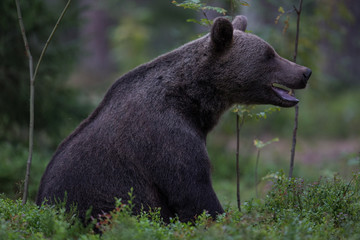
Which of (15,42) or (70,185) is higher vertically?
(15,42)

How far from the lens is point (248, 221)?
385 cm

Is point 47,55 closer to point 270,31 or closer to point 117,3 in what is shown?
point 270,31

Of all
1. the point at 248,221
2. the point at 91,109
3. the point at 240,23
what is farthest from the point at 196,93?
the point at 91,109

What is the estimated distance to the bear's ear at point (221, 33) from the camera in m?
4.91

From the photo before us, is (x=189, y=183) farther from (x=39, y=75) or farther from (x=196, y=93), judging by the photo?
(x=39, y=75)

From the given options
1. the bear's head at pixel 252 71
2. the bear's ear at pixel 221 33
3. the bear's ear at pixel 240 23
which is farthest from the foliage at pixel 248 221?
the bear's ear at pixel 240 23

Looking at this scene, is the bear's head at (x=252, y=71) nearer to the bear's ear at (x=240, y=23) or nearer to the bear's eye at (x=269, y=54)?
the bear's eye at (x=269, y=54)

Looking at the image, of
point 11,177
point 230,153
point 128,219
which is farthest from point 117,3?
point 128,219

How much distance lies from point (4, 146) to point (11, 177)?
57.7 inches

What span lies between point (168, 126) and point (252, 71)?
1.33 meters

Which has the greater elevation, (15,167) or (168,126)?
(168,126)

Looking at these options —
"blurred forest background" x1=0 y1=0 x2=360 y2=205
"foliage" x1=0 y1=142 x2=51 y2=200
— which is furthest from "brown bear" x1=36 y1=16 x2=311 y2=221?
"foliage" x1=0 y1=142 x2=51 y2=200

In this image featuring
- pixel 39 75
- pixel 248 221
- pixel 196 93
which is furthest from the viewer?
pixel 39 75

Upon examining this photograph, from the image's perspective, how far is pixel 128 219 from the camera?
11.5 ft
